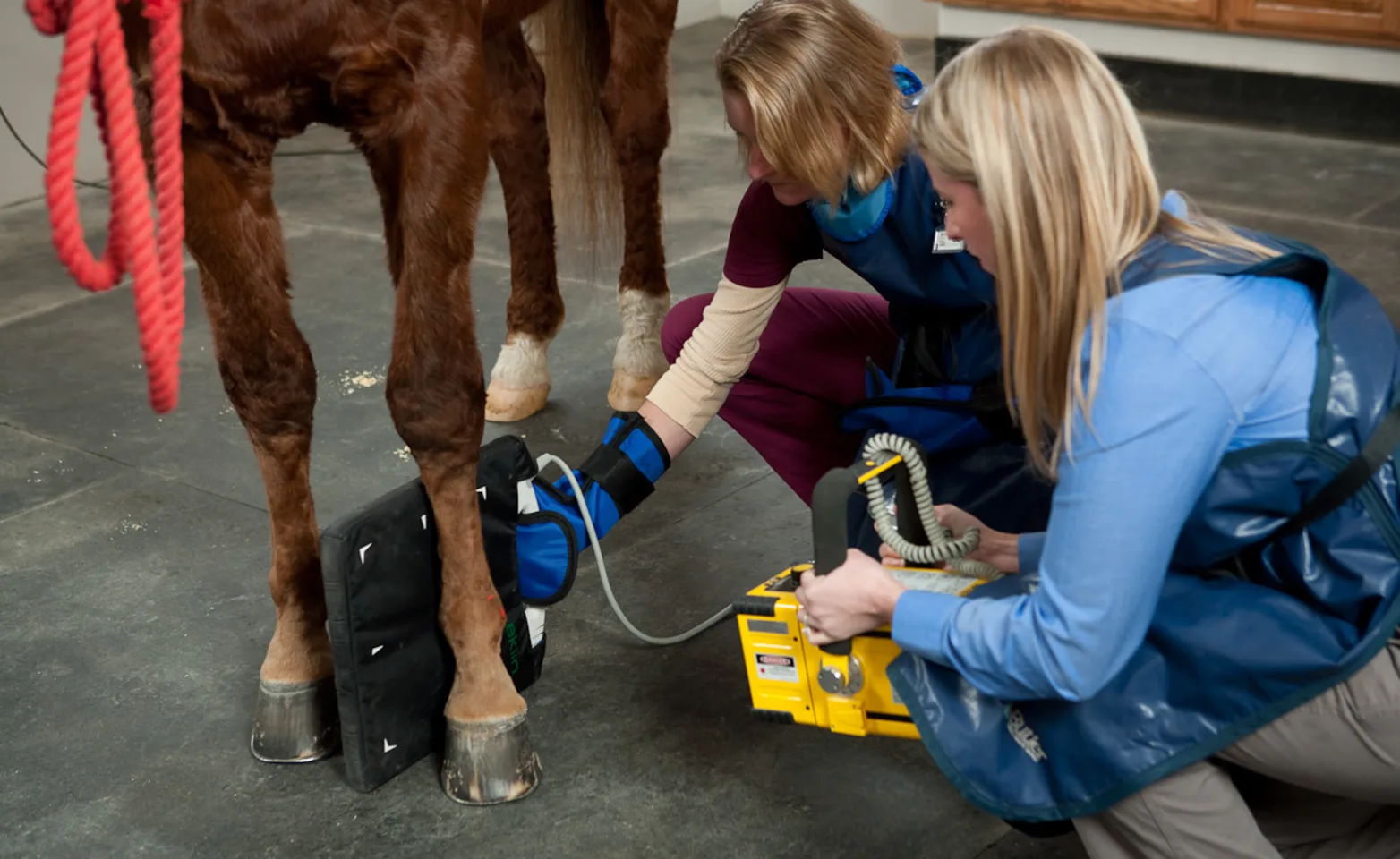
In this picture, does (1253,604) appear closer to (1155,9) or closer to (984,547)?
(984,547)

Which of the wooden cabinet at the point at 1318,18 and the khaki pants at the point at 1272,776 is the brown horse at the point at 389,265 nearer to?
the khaki pants at the point at 1272,776

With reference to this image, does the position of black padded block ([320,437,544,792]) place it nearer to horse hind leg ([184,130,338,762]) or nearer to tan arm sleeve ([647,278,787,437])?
horse hind leg ([184,130,338,762])

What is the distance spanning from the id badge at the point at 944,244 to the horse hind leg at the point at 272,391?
2.65ft

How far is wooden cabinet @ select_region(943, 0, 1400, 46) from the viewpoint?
4410 millimetres

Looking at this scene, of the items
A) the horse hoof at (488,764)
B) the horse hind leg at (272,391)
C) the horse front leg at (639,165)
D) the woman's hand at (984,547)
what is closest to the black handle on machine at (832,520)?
the woman's hand at (984,547)

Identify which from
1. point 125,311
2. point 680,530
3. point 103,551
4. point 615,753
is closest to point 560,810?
point 615,753

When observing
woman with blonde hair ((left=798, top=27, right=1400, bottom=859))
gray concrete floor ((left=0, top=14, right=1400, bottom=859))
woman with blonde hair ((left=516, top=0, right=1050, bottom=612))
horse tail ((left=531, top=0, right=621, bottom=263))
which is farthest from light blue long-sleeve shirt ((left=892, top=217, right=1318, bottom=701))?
horse tail ((left=531, top=0, right=621, bottom=263))

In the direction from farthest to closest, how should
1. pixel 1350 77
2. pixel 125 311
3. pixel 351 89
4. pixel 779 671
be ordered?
pixel 1350 77, pixel 125 311, pixel 351 89, pixel 779 671

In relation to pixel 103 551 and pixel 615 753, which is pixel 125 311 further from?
pixel 615 753

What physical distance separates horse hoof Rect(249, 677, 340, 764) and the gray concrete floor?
24 millimetres

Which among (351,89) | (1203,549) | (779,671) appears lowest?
(779,671)

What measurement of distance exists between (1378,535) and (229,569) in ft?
5.93

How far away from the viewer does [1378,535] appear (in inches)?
49.6

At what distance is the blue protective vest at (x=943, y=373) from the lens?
6.07ft
